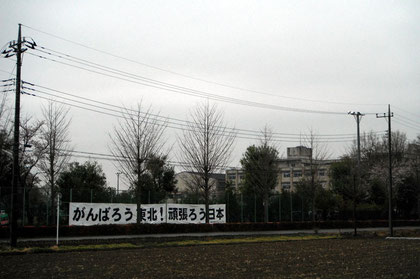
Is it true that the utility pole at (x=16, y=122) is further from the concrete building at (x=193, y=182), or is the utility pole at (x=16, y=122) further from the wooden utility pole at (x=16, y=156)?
the concrete building at (x=193, y=182)

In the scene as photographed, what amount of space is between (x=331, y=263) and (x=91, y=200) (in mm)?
20421

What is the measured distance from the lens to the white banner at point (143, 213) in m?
29.3

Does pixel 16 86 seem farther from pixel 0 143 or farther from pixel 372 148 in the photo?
pixel 372 148

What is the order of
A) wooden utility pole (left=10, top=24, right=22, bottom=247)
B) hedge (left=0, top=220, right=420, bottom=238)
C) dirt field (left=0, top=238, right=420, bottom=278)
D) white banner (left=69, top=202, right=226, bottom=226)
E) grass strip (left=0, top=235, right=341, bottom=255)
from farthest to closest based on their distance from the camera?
white banner (left=69, top=202, right=226, bottom=226) < hedge (left=0, top=220, right=420, bottom=238) < wooden utility pole (left=10, top=24, right=22, bottom=247) < grass strip (left=0, top=235, right=341, bottom=255) < dirt field (left=0, top=238, right=420, bottom=278)

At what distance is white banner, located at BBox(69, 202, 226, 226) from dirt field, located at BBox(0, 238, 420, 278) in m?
9.69

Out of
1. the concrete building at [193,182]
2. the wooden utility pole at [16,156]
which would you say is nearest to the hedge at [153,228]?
the concrete building at [193,182]

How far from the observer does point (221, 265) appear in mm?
15258

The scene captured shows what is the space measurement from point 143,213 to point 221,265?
17.9 m

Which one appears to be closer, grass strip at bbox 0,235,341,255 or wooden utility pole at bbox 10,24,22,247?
grass strip at bbox 0,235,341,255

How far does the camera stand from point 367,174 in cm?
5900

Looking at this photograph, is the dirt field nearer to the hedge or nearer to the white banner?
the hedge

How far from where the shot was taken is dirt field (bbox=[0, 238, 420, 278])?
42.3 feet

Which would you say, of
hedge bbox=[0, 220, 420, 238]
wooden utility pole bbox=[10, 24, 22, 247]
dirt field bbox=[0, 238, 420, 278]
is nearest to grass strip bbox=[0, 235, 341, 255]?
wooden utility pole bbox=[10, 24, 22, 247]

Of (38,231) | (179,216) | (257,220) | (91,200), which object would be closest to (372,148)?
(257,220)
